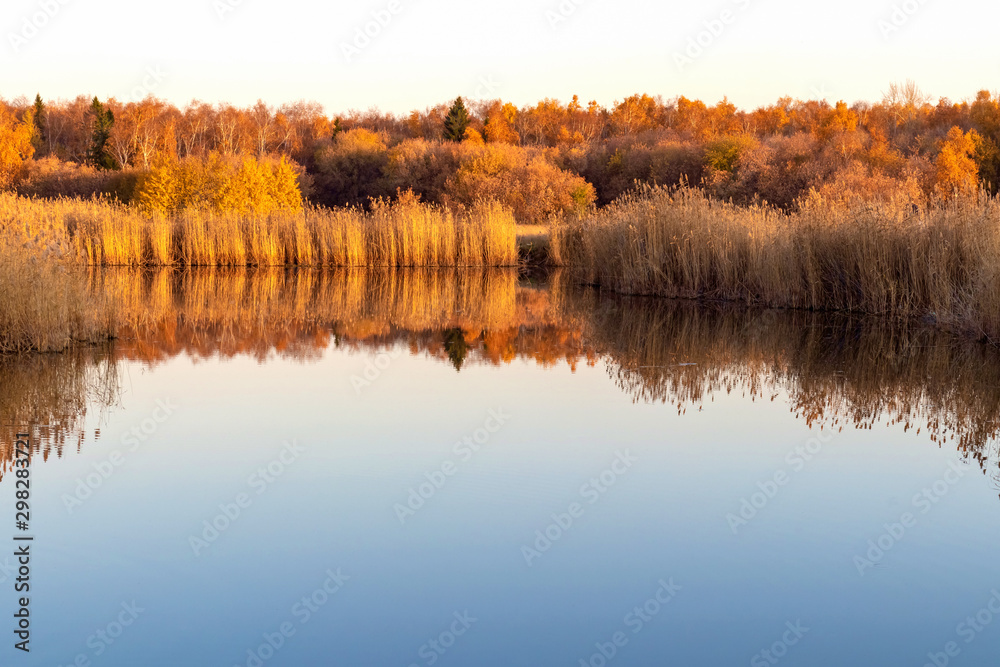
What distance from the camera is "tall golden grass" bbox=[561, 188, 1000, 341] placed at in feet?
34.6

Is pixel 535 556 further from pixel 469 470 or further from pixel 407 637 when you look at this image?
pixel 469 470

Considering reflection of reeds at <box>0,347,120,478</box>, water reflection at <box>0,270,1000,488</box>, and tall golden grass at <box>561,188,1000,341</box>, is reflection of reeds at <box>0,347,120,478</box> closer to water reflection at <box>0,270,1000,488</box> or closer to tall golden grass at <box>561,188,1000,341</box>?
A: water reflection at <box>0,270,1000,488</box>

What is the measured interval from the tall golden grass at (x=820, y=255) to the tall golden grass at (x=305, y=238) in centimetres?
478

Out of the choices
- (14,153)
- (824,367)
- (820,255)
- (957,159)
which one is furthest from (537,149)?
(824,367)

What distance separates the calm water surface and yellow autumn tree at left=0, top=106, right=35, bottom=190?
44.9m

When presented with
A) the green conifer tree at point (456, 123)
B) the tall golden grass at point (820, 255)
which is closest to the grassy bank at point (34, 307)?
the tall golden grass at point (820, 255)

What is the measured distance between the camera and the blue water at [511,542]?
10.4 feet

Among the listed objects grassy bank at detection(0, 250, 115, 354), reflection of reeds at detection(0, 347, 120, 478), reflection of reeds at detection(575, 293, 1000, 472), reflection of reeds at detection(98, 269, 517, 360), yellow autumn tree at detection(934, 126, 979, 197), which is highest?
yellow autumn tree at detection(934, 126, 979, 197)

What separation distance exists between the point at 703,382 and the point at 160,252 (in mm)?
16809

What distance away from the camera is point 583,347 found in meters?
10.0

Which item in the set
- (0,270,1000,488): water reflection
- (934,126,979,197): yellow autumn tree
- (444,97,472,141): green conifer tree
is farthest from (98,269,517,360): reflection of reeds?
(444,97,472,141): green conifer tree

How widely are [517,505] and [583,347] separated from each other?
5503 mm

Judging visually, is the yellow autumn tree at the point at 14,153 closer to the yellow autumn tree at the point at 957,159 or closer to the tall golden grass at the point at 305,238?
the tall golden grass at the point at 305,238

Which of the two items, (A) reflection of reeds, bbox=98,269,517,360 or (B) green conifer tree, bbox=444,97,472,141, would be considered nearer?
(A) reflection of reeds, bbox=98,269,517,360
